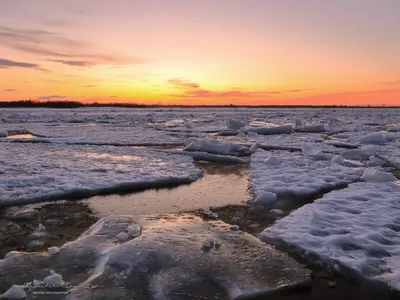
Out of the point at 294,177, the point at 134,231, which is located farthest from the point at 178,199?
the point at 294,177

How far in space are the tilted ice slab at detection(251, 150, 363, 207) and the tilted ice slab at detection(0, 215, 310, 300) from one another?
1.91 m

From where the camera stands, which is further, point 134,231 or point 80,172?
point 80,172

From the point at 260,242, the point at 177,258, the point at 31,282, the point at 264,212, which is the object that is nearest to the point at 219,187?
the point at 264,212

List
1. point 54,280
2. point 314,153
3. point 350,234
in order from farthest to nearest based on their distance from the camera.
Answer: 1. point 314,153
2. point 350,234
3. point 54,280

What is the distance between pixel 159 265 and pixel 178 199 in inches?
95.4

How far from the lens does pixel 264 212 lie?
5098 millimetres

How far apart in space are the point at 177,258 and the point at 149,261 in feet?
0.91

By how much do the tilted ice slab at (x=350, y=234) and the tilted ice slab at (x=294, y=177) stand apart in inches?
23.6

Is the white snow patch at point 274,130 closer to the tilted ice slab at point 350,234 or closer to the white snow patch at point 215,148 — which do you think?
the white snow patch at point 215,148

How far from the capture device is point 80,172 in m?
7.26

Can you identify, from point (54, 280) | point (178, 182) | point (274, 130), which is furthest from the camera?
point (274, 130)

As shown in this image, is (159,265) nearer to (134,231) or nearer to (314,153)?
(134,231)

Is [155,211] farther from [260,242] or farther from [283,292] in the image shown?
[283,292]

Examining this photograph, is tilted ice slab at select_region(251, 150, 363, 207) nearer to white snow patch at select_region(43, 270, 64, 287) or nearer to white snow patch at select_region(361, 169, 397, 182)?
white snow patch at select_region(361, 169, 397, 182)
